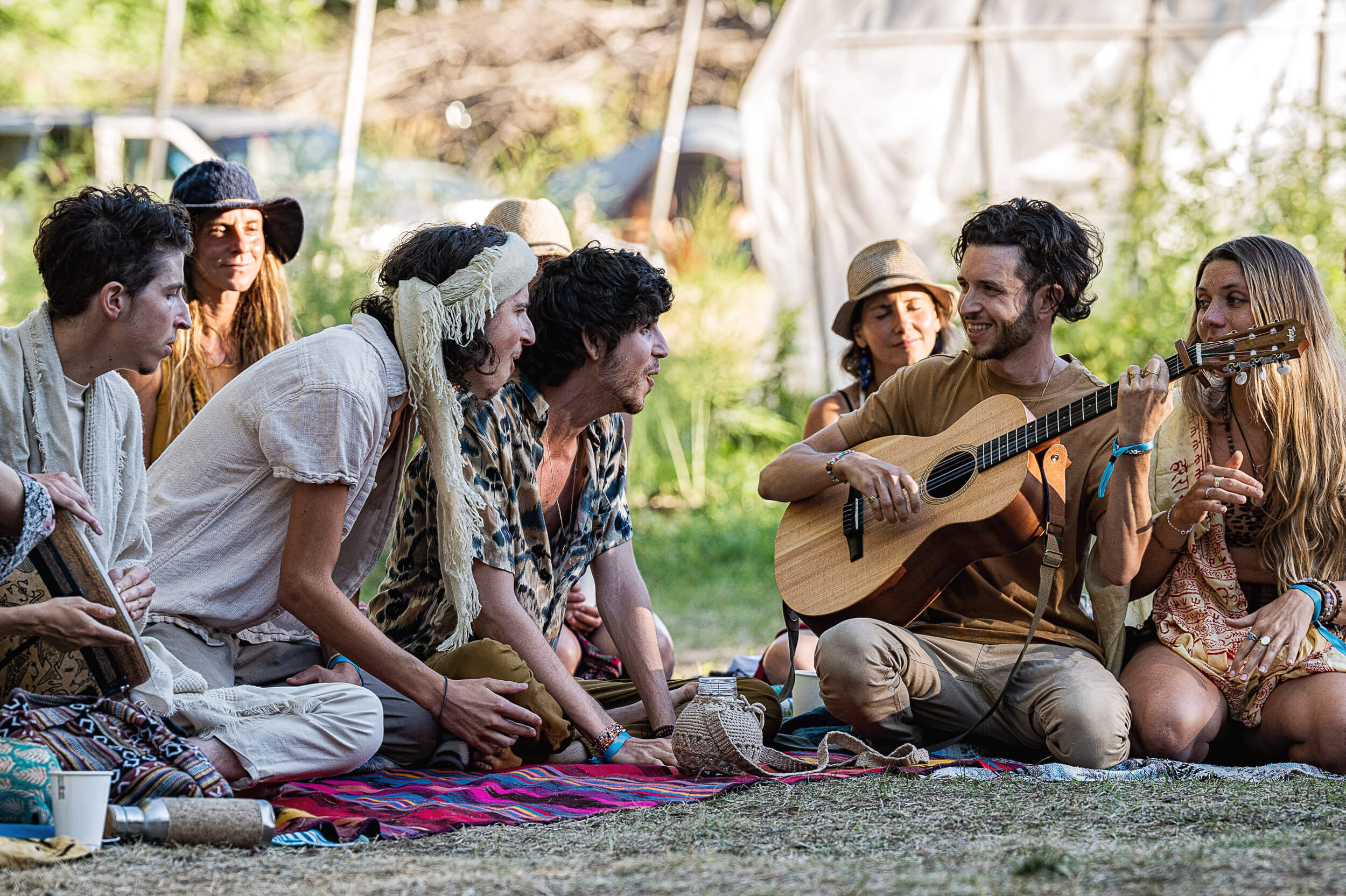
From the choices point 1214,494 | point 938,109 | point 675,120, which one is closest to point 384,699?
point 1214,494

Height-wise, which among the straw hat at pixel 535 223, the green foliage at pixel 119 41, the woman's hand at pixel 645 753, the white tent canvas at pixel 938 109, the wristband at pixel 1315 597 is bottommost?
the woman's hand at pixel 645 753

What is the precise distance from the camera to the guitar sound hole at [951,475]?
13.2ft

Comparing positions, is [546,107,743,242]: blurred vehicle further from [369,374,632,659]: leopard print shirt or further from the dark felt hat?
[369,374,632,659]: leopard print shirt

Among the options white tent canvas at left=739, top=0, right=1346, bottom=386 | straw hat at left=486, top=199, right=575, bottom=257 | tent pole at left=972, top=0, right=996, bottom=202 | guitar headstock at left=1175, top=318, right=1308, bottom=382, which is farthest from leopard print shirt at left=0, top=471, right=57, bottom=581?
tent pole at left=972, top=0, right=996, bottom=202

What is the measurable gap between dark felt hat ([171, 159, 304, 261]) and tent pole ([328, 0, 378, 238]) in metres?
5.07

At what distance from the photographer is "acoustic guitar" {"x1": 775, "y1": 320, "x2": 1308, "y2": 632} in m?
3.69

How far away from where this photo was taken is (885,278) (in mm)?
5309

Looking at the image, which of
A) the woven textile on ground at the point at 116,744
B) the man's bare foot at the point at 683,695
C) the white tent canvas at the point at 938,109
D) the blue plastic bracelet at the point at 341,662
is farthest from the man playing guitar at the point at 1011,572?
the white tent canvas at the point at 938,109

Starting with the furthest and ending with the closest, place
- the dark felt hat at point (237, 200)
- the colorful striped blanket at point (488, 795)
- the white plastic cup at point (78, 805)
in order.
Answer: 1. the dark felt hat at point (237, 200)
2. the colorful striped blanket at point (488, 795)
3. the white plastic cup at point (78, 805)

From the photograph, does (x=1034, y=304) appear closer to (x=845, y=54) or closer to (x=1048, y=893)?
(x=1048, y=893)

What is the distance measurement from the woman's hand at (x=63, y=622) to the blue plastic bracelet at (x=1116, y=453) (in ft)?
8.05

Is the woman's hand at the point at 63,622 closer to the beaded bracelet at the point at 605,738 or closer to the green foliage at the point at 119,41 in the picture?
the beaded bracelet at the point at 605,738

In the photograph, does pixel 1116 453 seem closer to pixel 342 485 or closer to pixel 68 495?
pixel 342 485

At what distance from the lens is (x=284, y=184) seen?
34.1ft
